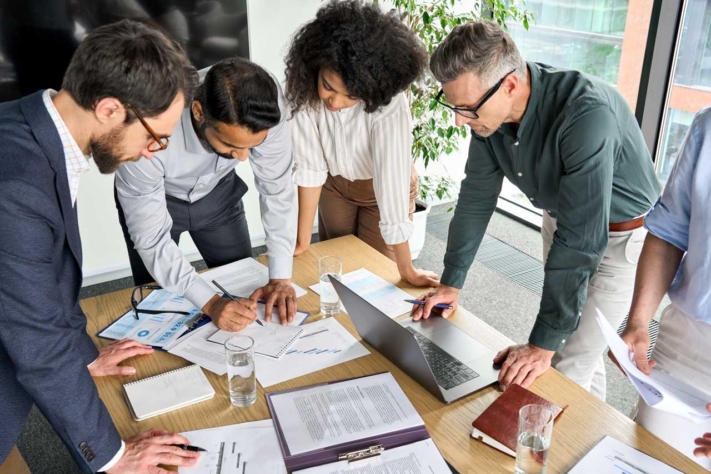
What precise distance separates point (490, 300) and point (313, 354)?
2033 mm

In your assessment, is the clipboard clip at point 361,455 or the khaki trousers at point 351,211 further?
the khaki trousers at point 351,211

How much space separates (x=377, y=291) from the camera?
1808 millimetres

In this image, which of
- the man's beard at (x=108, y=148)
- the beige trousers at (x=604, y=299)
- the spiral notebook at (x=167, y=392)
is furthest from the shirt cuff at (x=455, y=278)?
the man's beard at (x=108, y=148)

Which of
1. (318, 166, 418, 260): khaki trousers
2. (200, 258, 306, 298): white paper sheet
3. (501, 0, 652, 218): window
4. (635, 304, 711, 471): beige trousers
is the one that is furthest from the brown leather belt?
(501, 0, 652, 218): window

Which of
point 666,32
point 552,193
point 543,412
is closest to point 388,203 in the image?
point 552,193

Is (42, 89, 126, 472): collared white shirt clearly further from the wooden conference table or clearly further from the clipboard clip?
the clipboard clip

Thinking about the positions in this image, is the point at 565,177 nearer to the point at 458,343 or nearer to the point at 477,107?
the point at 477,107

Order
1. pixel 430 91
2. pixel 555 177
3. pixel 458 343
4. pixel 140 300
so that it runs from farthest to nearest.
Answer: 1. pixel 430 91
2. pixel 140 300
3. pixel 555 177
4. pixel 458 343

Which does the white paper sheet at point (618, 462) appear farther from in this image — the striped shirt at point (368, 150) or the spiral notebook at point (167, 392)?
the striped shirt at point (368, 150)

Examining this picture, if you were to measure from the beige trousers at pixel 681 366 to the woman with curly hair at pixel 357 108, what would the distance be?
66 centimetres

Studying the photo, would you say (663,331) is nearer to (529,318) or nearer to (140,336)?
(140,336)

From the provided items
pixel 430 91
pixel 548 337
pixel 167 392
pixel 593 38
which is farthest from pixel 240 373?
pixel 593 38

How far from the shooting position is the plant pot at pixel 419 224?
3593mm

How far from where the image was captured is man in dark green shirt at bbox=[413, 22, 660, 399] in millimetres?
1442
